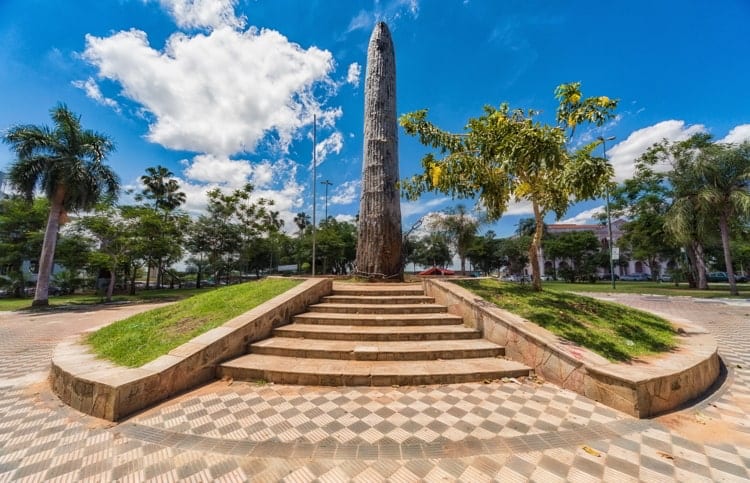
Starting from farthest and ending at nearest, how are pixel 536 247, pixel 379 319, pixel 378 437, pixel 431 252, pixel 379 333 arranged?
pixel 431 252
pixel 536 247
pixel 379 319
pixel 379 333
pixel 378 437

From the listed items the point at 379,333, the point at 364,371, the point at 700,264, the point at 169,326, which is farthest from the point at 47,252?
the point at 700,264

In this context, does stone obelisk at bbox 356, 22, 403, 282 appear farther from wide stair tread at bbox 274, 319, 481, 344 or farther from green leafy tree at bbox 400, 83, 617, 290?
wide stair tread at bbox 274, 319, 481, 344

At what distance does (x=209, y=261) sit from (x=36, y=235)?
1132cm

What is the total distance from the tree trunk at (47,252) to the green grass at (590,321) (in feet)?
70.2

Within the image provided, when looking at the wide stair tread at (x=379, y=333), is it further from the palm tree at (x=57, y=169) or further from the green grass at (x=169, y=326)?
the palm tree at (x=57, y=169)

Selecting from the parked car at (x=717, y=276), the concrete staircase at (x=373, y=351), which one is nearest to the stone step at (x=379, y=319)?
the concrete staircase at (x=373, y=351)

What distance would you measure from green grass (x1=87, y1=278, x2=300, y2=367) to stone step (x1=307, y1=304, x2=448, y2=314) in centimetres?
125

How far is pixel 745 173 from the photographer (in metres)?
14.1

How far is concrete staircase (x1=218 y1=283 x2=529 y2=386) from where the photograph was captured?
12.2ft

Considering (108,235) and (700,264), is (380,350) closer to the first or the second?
(108,235)

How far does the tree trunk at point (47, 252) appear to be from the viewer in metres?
15.0

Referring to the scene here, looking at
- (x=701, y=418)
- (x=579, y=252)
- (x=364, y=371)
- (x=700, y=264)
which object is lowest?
(x=701, y=418)

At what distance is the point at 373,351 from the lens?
4238 millimetres

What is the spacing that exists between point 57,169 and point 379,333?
809 inches
